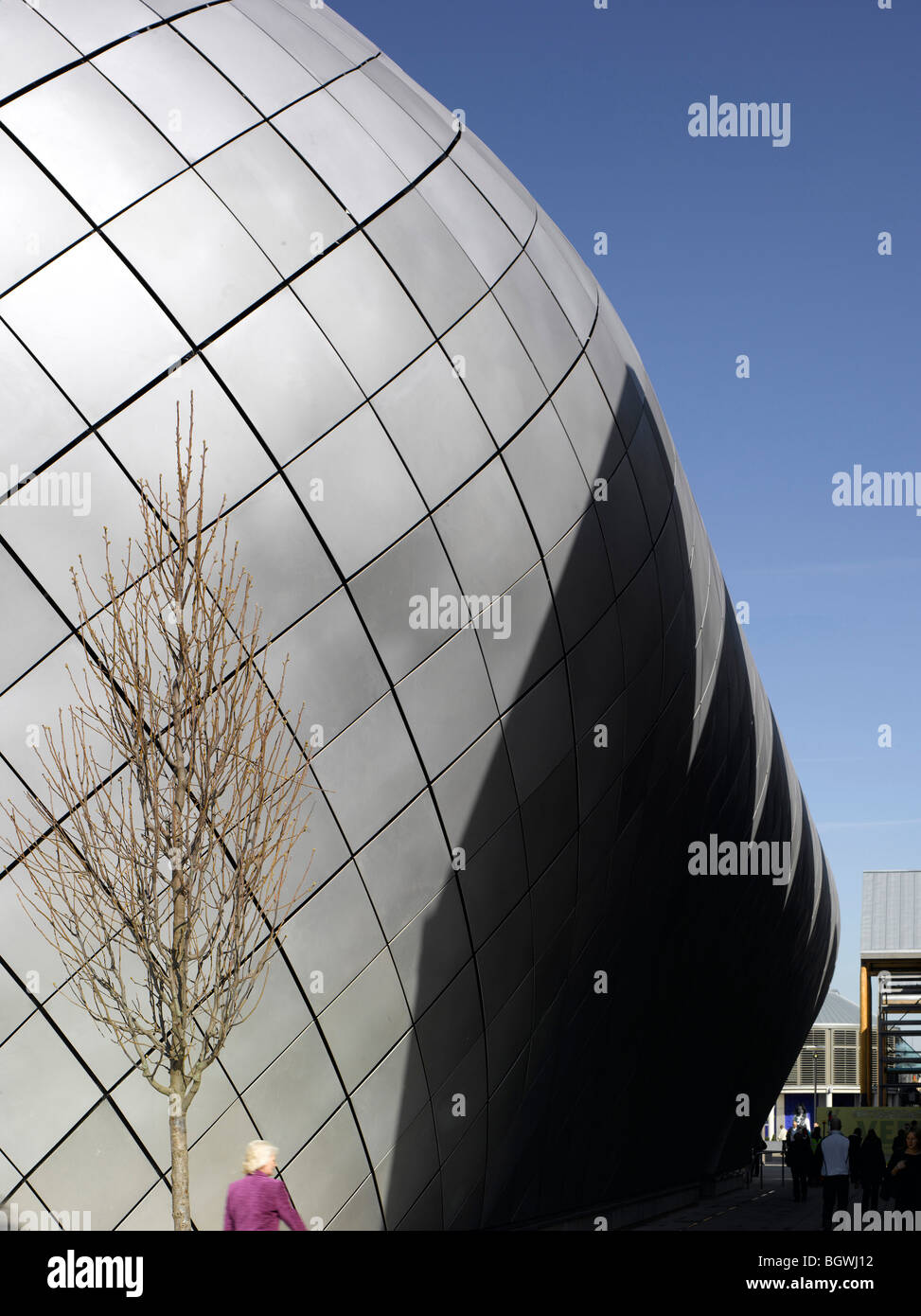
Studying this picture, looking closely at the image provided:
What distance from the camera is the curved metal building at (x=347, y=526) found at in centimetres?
922

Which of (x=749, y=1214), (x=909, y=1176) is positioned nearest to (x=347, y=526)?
(x=909, y=1176)

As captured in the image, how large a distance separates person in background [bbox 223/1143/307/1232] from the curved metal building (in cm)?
261

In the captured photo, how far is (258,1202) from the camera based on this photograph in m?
6.77

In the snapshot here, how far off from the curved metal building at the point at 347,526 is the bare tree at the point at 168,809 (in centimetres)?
26

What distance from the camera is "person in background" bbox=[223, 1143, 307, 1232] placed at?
22.1 ft

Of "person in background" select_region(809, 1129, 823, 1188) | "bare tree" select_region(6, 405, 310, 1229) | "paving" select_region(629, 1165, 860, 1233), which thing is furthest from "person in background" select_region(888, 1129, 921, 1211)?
"person in background" select_region(809, 1129, 823, 1188)

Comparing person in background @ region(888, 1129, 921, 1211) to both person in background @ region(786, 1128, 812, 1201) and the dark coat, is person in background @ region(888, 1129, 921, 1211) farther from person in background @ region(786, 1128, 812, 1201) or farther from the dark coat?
person in background @ region(786, 1128, 812, 1201)

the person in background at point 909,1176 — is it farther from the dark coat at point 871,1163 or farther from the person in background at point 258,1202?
the dark coat at point 871,1163

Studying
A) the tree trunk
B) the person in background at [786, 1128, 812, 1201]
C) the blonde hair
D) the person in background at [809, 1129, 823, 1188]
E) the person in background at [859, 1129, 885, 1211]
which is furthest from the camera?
the person in background at [786, 1128, 812, 1201]

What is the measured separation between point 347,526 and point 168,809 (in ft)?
9.56

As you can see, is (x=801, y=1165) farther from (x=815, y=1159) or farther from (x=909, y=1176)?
(x=909, y=1176)

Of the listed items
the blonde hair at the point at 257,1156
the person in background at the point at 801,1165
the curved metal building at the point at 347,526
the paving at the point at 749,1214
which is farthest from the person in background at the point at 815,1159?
the blonde hair at the point at 257,1156

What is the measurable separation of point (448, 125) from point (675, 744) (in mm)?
7936

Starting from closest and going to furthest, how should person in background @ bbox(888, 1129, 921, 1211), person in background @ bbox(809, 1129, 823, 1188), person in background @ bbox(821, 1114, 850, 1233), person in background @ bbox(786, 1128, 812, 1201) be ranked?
person in background @ bbox(888, 1129, 921, 1211), person in background @ bbox(821, 1114, 850, 1233), person in background @ bbox(809, 1129, 823, 1188), person in background @ bbox(786, 1128, 812, 1201)
